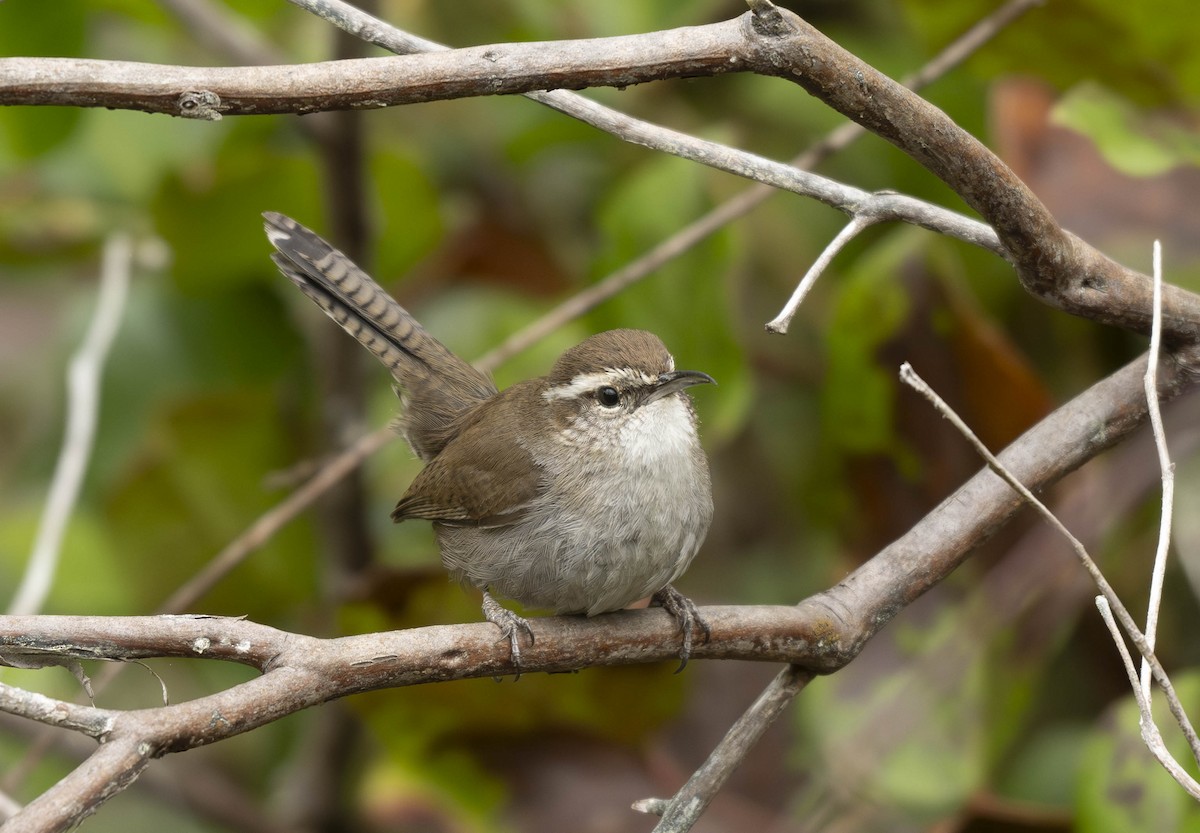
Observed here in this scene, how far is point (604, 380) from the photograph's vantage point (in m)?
3.40

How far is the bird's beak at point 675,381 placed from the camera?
333cm

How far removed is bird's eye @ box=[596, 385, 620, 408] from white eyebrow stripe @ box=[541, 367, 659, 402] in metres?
0.01

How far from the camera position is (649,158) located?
5.46m

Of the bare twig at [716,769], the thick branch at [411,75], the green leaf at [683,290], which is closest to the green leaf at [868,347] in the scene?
the green leaf at [683,290]

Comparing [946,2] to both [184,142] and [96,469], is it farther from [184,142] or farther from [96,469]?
[96,469]

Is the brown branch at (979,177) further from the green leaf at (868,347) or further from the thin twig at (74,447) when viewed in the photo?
the thin twig at (74,447)

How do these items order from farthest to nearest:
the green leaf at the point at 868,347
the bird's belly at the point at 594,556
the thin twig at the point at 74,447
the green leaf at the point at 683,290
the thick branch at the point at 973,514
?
the green leaf at the point at 683,290, the green leaf at the point at 868,347, the thin twig at the point at 74,447, the bird's belly at the point at 594,556, the thick branch at the point at 973,514

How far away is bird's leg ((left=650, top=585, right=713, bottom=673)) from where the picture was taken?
2670 mm

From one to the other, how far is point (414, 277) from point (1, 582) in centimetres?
201

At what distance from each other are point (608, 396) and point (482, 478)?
444 mm

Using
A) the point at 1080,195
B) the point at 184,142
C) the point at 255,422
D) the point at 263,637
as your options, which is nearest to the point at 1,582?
the point at 255,422

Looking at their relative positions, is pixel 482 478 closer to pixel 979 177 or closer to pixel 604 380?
pixel 604 380

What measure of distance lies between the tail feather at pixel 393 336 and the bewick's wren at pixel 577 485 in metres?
0.02

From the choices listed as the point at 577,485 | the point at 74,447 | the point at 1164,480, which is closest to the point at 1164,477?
the point at 1164,480
